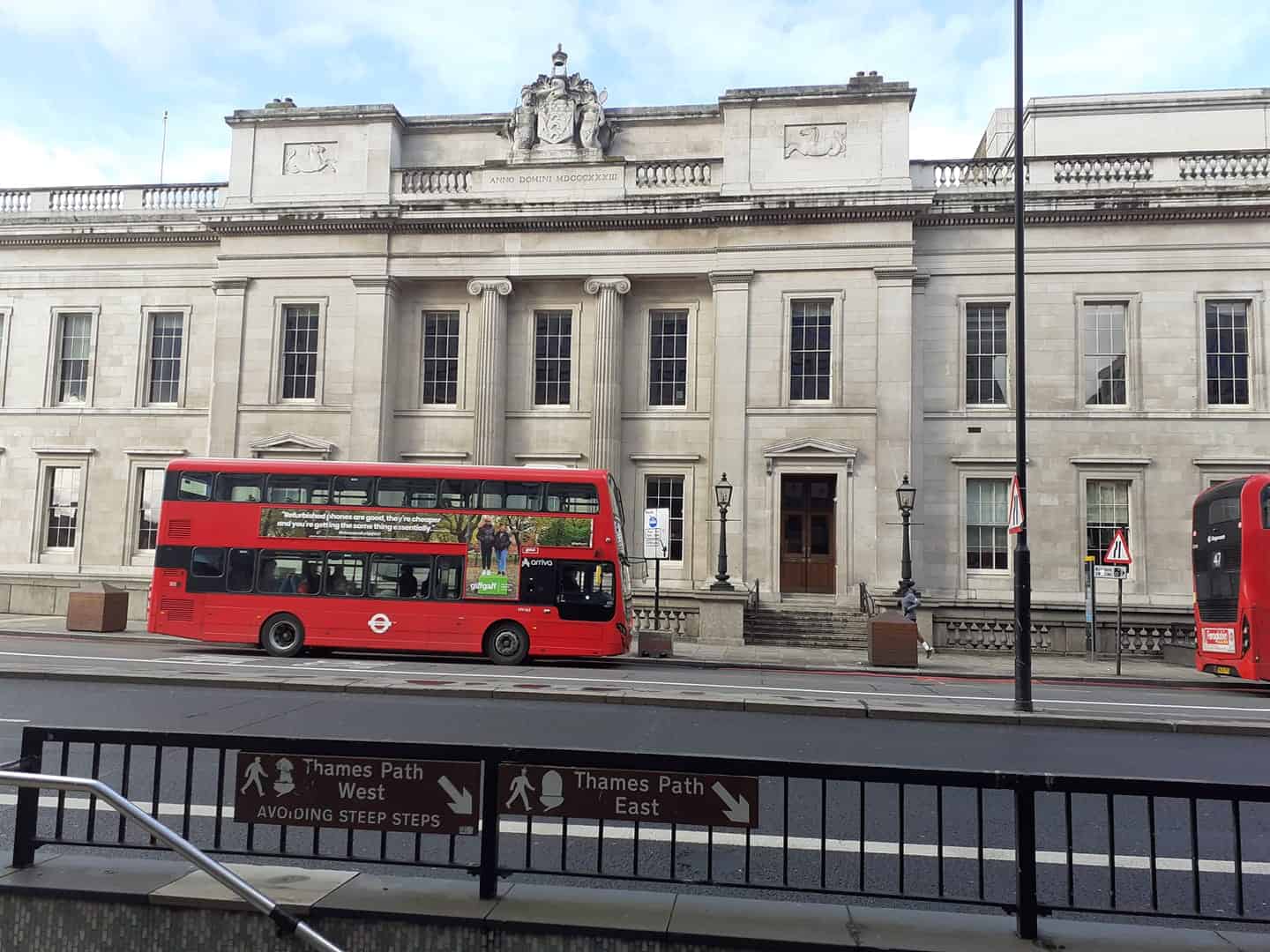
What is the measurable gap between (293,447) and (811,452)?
15804 mm

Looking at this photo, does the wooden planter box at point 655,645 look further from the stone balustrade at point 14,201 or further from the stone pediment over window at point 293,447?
the stone balustrade at point 14,201

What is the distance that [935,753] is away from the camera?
369 inches

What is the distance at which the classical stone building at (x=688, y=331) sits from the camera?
2519cm

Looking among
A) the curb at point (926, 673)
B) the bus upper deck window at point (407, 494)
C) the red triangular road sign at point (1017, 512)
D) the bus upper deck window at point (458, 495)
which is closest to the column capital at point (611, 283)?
the bus upper deck window at point (458, 495)

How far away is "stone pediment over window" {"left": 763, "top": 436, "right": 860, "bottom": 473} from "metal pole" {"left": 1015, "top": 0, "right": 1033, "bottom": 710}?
1183 centimetres

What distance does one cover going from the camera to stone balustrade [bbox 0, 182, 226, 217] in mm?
30000

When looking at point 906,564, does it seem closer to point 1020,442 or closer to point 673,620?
point 673,620

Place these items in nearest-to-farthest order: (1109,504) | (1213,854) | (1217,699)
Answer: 1. (1213,854)
2. (1217,699)
3. (1109,504)

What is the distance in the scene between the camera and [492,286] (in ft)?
91.0

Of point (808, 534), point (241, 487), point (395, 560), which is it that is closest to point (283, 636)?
point (395, 560)

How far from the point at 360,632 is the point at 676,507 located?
1168 centimetres

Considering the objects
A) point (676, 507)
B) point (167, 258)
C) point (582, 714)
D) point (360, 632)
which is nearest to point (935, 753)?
point (582, 714)

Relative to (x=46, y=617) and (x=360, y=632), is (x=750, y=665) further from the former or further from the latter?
(x=46, y=617)

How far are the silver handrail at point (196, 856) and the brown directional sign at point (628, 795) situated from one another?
3.26 ft
